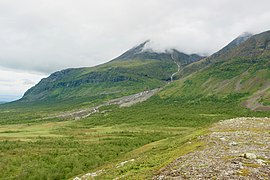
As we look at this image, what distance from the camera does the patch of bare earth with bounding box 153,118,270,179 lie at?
23.6 meters

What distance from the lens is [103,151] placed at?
8169cm

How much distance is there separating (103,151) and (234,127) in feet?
141

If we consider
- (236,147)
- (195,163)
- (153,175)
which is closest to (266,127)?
(236,147)

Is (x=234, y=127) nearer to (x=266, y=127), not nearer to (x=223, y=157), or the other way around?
(x=266, y=127)

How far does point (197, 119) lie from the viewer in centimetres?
15338

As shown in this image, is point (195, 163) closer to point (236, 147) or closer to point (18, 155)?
point (236, 147)

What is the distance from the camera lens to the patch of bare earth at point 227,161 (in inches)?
930

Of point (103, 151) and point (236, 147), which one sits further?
point (103, 151)

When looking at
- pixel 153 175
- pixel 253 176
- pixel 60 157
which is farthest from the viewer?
pixel 60 157

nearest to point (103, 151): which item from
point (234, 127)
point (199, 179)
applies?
point (234, 127)

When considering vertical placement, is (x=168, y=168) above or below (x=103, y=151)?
above

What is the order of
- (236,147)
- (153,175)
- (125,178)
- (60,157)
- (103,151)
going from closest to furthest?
(153,175) → (125,178) → (236,147) → (60,157) → (103,151)

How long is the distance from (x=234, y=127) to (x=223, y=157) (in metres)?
22.5

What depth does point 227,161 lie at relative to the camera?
2711 cm
